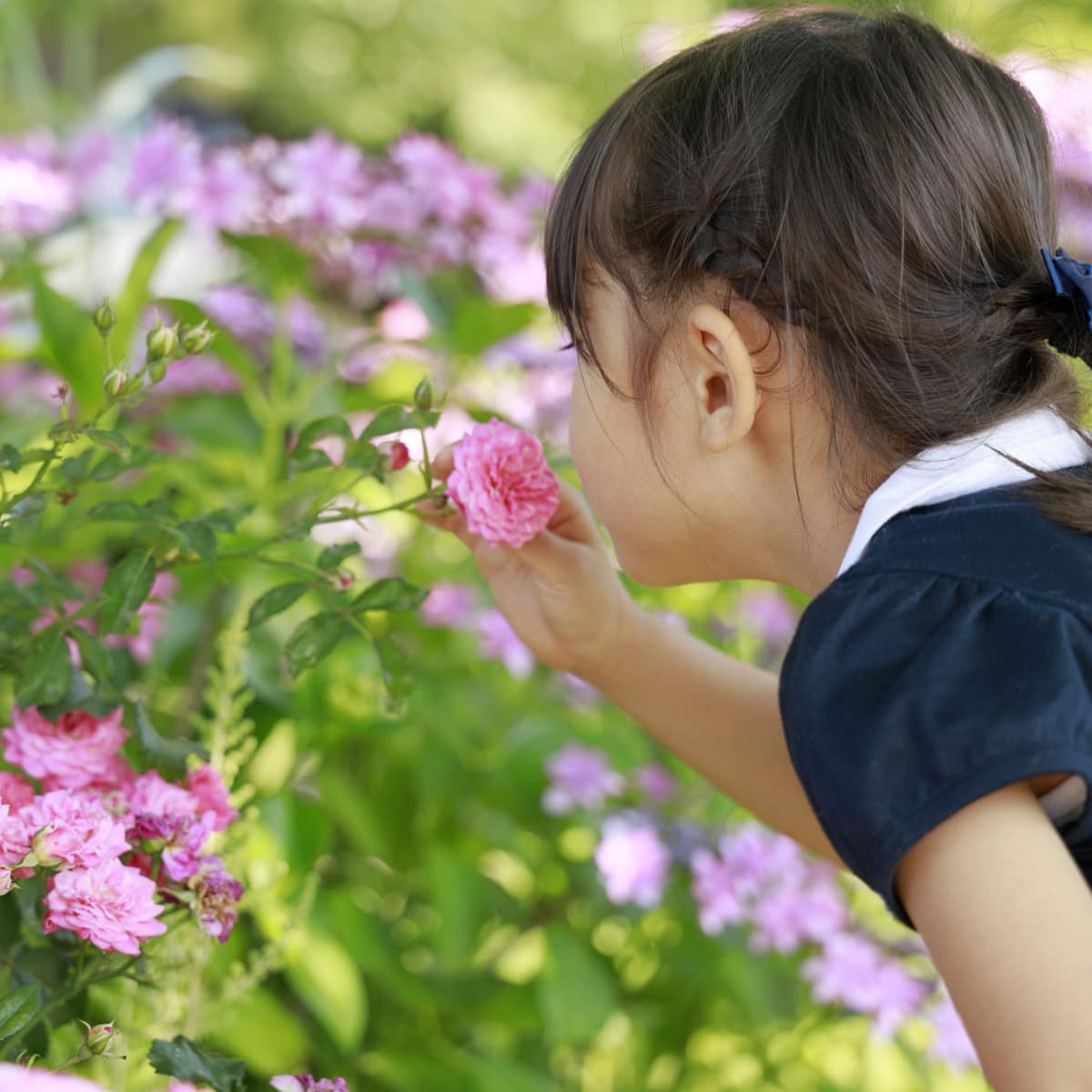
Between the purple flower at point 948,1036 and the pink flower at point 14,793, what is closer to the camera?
the pink flower at point 14,793

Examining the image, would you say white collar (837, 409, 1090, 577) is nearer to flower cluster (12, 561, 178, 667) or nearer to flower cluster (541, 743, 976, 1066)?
flower cluster (12, 561, 178, 667)

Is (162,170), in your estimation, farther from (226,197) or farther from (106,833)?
(106,833)

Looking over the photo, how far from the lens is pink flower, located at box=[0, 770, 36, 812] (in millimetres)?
794

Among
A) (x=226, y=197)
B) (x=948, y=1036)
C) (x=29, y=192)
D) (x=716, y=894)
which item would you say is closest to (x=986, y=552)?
(x=716, y=894)

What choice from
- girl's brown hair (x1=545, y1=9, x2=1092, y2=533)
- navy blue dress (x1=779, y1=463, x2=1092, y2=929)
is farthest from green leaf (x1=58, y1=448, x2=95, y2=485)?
navy blue dress (x1=779, y1=463, x2=1092, y2=929)

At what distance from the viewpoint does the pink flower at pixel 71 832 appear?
2.15 feet

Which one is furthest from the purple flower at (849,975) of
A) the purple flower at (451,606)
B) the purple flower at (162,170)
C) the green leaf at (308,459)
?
the purple flower at (162,170)

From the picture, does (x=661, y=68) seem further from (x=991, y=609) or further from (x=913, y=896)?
(x=913, y=896)

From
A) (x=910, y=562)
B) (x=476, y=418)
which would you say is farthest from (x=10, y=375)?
(x=910, y=562)

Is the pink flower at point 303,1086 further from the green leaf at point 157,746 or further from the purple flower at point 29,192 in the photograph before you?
the purple flower at point 29,192

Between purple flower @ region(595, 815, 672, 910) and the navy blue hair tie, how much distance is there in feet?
2.34

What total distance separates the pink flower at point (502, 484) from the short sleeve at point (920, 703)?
25 cm

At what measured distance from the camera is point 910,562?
0.80m

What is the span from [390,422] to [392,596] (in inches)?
4.5
